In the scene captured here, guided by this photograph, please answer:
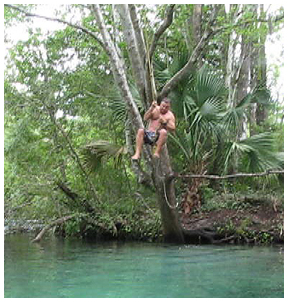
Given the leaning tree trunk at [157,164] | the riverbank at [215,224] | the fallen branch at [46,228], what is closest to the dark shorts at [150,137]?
the leaning tree trunk at [157,164]

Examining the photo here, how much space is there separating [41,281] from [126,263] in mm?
2009

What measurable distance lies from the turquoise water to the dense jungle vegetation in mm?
1168

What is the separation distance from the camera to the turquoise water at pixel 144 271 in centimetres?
614

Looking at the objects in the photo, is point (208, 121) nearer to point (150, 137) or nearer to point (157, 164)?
point (157, 164)

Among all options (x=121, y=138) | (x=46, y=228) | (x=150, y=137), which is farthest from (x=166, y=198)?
(x=121, y=138)

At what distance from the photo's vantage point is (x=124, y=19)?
8.95 meters

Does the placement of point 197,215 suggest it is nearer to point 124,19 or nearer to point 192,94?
point 192,94

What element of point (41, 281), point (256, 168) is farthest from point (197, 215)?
point (41, 281)

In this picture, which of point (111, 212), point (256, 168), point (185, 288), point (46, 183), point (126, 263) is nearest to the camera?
point (185, 288)

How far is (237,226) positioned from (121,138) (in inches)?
163

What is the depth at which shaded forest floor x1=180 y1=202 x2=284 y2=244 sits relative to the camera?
10.8 m

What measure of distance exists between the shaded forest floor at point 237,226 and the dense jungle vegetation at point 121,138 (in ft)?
0.11

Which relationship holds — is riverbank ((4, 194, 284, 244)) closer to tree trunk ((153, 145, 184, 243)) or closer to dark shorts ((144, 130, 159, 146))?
tree trunk ((153, 145, 184, 243))
